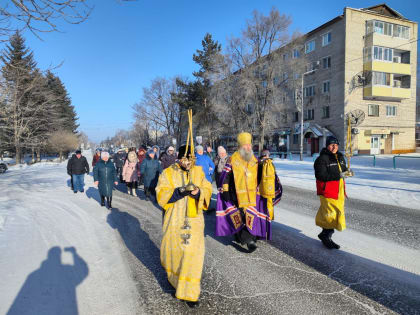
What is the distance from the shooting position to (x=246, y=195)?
4121 millimetres

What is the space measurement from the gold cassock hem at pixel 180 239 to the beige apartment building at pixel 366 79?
28.3 m

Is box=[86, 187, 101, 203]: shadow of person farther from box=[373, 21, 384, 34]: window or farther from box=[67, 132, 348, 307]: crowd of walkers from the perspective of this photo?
box=[373, 21, 384, 34]: window

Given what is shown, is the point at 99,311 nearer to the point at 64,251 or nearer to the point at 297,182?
the point at 64,251

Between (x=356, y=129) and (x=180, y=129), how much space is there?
29103 mm

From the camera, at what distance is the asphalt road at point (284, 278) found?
286cm

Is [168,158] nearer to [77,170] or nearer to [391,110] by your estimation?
[77,170]

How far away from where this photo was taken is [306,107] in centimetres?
3381

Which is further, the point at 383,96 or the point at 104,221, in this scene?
the point at 383,96

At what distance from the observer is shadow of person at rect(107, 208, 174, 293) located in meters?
3.62

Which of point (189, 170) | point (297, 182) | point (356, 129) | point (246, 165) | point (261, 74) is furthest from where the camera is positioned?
point (356, 129)

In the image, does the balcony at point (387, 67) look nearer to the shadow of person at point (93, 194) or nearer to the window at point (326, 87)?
the window at point (326, 87)

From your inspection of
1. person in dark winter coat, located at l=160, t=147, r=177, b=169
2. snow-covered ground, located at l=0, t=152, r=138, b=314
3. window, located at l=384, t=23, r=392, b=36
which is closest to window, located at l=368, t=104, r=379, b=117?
window, located at l=384, t=23, r=392, b=36

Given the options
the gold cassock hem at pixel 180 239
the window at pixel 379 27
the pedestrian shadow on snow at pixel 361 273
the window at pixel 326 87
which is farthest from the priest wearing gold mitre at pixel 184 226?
the window at pixel 379 27

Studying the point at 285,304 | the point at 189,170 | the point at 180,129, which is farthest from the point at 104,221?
the point at 180,129
